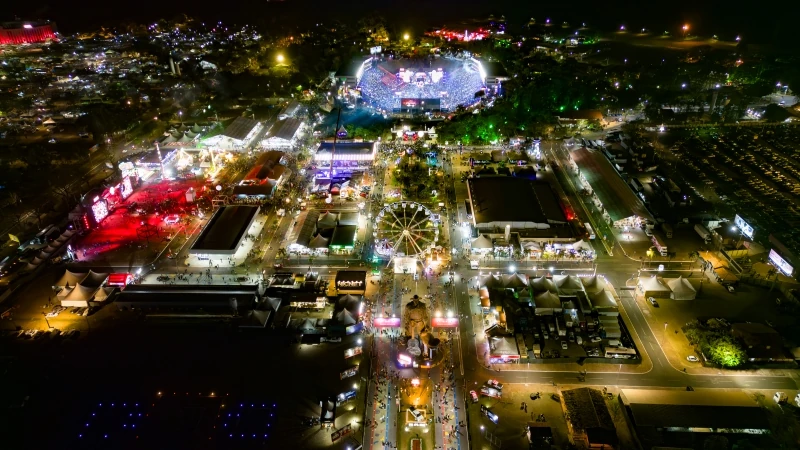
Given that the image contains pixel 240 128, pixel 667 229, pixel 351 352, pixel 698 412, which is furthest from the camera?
pixel 240 128

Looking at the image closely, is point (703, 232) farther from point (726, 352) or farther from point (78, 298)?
point (78, 298)

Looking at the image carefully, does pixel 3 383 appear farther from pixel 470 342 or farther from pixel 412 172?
pixel 412 172

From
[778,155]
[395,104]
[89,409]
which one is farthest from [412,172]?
[778,155]

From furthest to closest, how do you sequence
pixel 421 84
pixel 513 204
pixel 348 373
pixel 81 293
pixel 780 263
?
pixel 421 84
pixel 513 204
pixel 780 263
pixel 81 293
pixel 348 373

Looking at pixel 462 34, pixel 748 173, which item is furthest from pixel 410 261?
pixel 462 34

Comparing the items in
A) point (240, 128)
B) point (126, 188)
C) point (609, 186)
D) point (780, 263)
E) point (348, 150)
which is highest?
point (240, 128)

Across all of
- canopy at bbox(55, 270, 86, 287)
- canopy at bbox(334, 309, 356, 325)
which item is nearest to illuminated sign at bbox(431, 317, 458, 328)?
canopy at bbox(334, 309, 356, 325)

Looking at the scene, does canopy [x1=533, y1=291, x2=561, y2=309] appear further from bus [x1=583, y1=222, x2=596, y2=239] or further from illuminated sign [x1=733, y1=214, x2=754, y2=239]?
illuminated sign [x1=733, y1=214, x2=754, y2=239]
